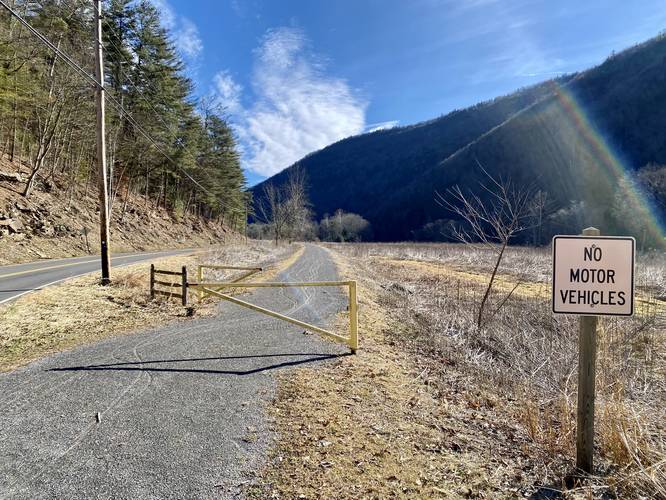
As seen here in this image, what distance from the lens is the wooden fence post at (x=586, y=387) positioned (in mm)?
2846

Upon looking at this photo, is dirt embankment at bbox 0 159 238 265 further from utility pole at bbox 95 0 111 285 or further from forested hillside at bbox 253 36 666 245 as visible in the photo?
forested hillside at bbox 253 36 666 245

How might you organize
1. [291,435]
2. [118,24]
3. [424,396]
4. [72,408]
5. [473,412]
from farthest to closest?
[118,24]
[424,396]
[473,412]
[72,408]
[291,435]

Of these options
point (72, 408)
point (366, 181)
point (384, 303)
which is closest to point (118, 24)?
point (384, 303)

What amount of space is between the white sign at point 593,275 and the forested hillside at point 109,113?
1292cm

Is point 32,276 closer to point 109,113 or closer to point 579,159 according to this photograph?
point 109,113

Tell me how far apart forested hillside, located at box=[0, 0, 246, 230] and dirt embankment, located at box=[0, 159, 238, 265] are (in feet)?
1.24

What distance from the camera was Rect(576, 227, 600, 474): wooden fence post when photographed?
9.34 ft

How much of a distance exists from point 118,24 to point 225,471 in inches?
1431

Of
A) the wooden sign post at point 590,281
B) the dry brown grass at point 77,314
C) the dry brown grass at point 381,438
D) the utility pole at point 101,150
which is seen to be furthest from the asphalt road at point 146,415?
the utility pole at point 101,150

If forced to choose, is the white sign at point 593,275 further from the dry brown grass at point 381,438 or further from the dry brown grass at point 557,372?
the dry brown grass at point 381,438

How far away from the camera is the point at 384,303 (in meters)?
12.3

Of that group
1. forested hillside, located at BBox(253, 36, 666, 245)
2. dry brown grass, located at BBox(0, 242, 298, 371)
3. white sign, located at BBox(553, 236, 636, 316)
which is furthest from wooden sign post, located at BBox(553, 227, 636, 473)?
forested hillside, located at BBox(253, 36, 666, 245)

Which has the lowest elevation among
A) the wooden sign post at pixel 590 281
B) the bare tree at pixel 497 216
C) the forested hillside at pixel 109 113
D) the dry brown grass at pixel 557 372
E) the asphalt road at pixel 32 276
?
the dry brown grass at pixel 557 372

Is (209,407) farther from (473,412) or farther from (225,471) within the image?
(473,412)
